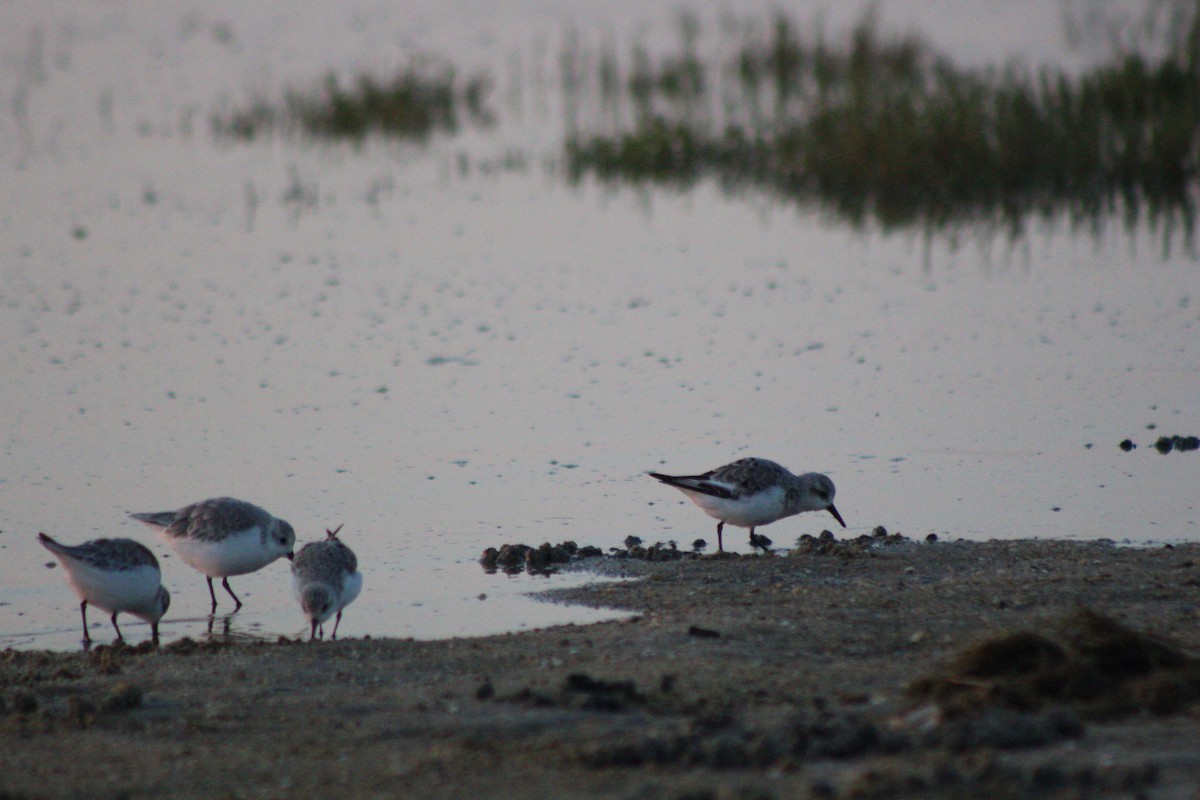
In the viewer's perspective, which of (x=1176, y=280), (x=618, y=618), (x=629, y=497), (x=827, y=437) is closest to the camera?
(x=618, y=618)

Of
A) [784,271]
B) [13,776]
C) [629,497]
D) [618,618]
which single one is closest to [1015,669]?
[618,618]

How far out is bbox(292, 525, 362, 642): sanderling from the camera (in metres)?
7.25

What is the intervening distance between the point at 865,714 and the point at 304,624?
3473 mm

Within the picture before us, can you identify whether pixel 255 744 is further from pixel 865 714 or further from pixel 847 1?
pixel 847 1

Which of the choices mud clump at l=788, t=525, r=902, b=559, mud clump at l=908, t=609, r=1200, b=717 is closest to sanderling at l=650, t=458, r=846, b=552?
mud clump at l=788, t=525, r=902, b=559

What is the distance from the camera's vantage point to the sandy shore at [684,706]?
14.7 feet

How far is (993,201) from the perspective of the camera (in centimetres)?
1722

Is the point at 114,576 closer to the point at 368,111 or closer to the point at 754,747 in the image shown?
the point at 754,747

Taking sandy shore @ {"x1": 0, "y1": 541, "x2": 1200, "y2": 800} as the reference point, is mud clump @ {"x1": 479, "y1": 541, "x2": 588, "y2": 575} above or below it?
above

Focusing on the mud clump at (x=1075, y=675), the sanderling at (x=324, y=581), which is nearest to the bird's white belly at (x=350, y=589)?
the sanderling at (x=324, y=581)

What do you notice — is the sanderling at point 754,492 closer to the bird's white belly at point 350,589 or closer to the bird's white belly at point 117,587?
the bird's white belly at point 350,589

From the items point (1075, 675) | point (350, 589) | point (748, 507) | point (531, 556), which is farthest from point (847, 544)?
point (1075, 675)

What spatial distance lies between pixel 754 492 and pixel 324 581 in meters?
2.47

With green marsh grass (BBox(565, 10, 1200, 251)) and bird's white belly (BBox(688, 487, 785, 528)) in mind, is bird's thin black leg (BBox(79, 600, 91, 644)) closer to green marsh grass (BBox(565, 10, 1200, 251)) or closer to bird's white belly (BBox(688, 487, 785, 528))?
bird's white belly (BBox(688, 487, 785, 528))
